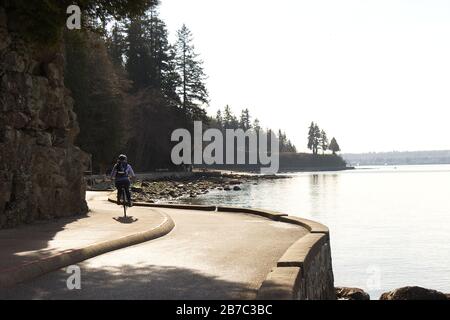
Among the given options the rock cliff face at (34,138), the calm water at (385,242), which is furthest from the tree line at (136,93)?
the rock cliff face at (34,138)

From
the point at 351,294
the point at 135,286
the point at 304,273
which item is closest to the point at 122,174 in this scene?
the point at 351,294

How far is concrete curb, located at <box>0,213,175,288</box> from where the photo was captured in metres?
7.31

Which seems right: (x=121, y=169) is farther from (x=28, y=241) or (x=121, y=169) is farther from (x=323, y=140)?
(x=323, y=140)

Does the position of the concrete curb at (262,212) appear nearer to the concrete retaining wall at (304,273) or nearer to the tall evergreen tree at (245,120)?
the concrete retaining wall at (304,273)

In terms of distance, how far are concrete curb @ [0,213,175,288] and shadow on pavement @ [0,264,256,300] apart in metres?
0.14

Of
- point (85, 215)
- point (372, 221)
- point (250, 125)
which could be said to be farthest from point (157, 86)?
point (250, 125)

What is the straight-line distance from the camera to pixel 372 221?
33906 mm

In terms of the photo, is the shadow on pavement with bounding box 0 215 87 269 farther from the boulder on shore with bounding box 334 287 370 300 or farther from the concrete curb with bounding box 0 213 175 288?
the boulder on shore with bounding box 334 287 370 300

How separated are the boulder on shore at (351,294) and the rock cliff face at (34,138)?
8.21 meters

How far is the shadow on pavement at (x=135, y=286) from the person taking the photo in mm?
6605

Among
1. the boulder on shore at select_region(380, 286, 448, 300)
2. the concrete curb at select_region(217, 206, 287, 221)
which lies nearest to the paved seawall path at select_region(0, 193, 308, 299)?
the concrete curb at select_region(217, 206, 287, 221)
